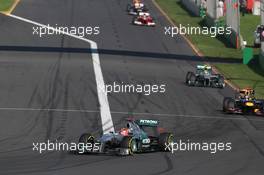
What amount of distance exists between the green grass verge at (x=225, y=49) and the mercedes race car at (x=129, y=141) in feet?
64.3

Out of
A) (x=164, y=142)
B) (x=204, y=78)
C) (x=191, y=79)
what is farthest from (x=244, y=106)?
(x=164, y=142)

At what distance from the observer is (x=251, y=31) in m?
75.2

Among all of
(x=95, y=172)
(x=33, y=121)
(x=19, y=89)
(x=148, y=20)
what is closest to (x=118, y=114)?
(x=33, y=121)

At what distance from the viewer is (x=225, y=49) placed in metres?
66.2

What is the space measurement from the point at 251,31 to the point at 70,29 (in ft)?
47.2

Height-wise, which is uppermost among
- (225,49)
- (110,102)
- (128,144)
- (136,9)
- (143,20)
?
(128,144)

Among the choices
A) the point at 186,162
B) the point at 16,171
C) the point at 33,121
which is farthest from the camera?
the point at 33,121

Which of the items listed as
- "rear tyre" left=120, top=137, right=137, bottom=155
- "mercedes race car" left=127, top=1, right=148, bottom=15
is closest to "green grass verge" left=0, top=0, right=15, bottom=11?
"mercedes race car" left=127, top=1, right=148, bottom=15

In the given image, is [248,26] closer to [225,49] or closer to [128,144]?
[225,49]

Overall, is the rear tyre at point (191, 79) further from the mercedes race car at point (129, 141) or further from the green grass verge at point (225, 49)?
the mercedes race car at point (129, 141)

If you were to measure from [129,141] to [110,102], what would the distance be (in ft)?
45.4

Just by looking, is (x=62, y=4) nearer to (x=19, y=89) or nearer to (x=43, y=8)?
(x=43, y=8)

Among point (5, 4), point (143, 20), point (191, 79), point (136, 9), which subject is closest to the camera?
point (191, 79)

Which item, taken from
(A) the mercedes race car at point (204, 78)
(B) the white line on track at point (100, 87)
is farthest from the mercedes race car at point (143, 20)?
(A) the mercedes race car at point (204, 78)
